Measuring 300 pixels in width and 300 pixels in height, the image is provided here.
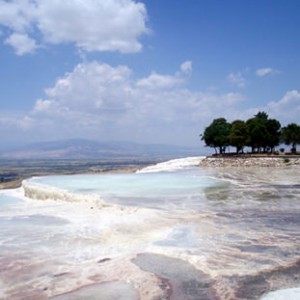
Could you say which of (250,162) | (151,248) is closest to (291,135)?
(250,162)

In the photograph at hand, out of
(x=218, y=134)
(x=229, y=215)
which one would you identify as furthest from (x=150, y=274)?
(x=218, y=134)

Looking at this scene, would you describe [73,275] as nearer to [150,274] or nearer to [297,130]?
[150,274]

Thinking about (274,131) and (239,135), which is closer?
(239,135)

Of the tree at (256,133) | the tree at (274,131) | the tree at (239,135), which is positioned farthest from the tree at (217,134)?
the tree at (274,131)

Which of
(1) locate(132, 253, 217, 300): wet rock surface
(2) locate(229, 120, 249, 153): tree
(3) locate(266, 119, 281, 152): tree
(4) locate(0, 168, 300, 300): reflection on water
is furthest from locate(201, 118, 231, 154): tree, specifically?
(1) locate(132, 253, 217, 300): wet rock surface

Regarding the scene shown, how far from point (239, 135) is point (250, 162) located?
10.8 meters

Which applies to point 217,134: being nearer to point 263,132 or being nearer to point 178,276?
point 263,132

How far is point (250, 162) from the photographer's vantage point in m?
51.7

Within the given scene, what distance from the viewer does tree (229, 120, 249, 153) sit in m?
61.4

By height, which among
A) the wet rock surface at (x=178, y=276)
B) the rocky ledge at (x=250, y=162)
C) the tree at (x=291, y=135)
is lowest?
the wet rock surface at (x=178, y=276)

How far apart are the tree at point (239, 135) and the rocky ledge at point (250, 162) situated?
23.4 feet

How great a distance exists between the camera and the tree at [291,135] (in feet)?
212

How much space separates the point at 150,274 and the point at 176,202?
405 inches

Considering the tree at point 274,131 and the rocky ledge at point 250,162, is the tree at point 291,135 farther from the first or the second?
the rocky ledge at point 250,162
